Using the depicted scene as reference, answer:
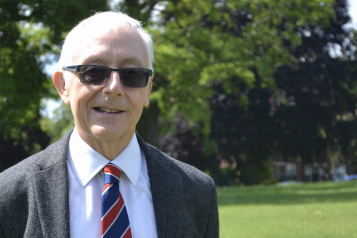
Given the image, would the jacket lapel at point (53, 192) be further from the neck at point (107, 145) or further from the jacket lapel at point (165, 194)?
the jacket lapel at point (165, 194)

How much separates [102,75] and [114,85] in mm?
78

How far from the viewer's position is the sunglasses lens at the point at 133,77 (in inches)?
89.1

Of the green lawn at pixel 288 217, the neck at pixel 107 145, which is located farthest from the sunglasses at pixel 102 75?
the green lawn at pixel 288 217

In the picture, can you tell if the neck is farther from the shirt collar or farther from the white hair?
the white hair

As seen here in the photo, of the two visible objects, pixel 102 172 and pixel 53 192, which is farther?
pixel 102 172

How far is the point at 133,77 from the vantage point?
229cm

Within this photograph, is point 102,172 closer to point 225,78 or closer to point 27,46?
point 27,46

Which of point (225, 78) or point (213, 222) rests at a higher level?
point (225, 78)

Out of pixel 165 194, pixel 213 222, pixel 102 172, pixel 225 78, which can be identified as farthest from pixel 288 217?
pixel 102 172

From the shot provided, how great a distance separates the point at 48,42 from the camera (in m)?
17.1

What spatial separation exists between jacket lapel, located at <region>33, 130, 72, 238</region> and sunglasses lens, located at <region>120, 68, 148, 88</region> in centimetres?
45

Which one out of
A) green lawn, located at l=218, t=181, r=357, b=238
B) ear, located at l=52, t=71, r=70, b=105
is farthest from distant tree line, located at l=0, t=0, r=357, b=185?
ear, located at l=52, t=71, r=70, b=105

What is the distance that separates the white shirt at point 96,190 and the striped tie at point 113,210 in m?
0.05

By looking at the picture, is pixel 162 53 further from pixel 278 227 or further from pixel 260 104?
pixel 260 104
